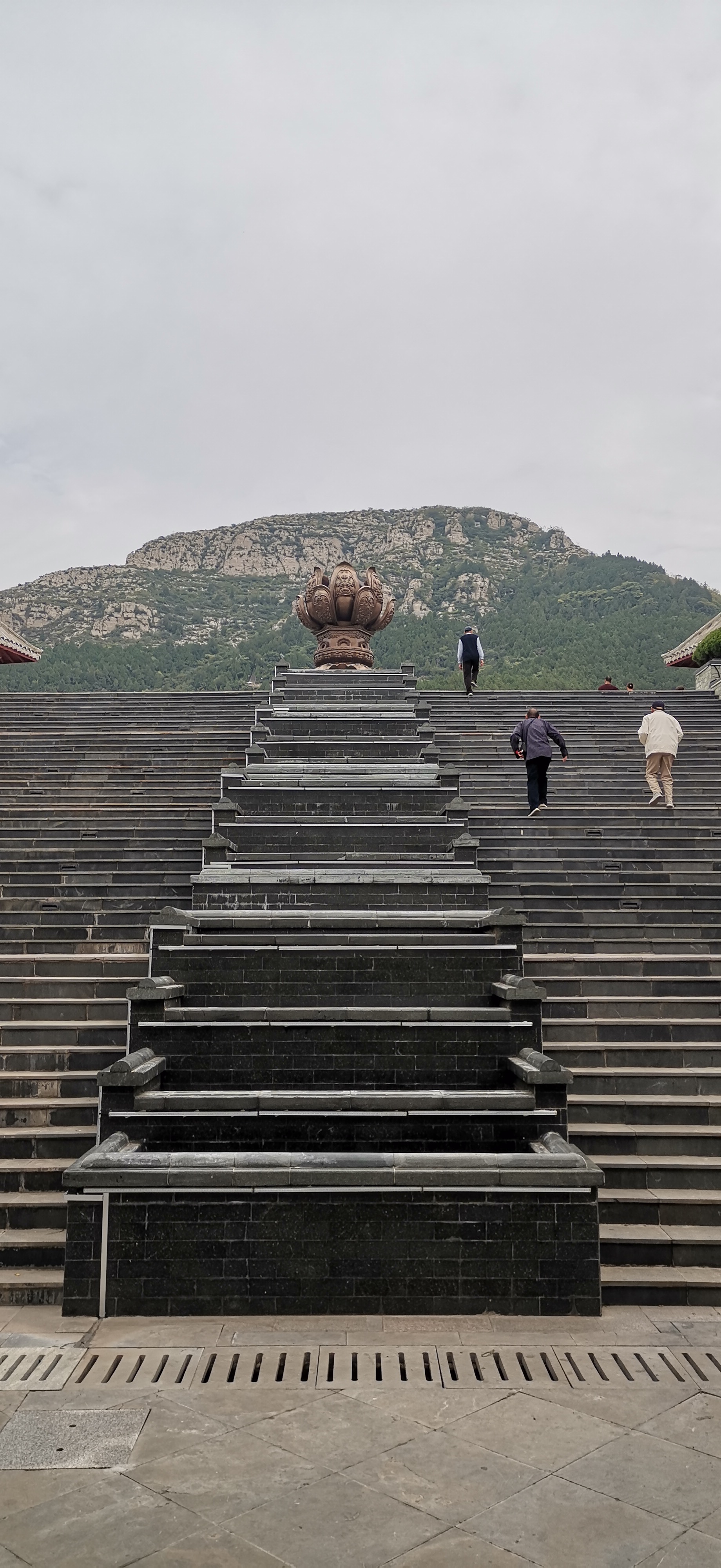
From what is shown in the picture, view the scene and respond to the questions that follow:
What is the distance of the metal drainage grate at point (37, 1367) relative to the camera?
176 inches

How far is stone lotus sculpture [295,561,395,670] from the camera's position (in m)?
20.7

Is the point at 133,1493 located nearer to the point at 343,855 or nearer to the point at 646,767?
the point at 343,855

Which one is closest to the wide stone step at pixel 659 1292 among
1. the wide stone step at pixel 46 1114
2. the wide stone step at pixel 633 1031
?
the wide stone step at pixel 633 1031

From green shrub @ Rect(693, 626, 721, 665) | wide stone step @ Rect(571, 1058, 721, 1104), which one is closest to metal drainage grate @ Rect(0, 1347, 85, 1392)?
wide stone step @ Rect(571, 1058, 721, 1104)

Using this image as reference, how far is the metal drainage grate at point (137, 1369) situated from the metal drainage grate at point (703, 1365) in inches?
88.5

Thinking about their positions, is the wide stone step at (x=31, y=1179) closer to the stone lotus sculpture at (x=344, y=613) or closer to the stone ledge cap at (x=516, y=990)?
the stone ledge cap at (x=516, y=990)

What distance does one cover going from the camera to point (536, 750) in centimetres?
1140

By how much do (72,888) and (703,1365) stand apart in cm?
734

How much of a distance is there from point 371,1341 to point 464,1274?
617 mm

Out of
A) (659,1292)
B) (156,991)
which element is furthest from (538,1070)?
(156,991)

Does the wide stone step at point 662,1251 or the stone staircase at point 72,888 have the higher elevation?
Answer: the stone staircase at point 72,888

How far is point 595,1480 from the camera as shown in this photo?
3.66m

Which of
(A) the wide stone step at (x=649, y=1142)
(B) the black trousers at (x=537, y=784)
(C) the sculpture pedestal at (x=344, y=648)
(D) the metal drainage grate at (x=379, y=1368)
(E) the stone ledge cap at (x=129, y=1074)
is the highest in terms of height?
(C) the sculpture pedestal at (x=344, y=648)

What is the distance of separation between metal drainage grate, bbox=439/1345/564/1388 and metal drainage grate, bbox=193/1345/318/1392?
620 mm
